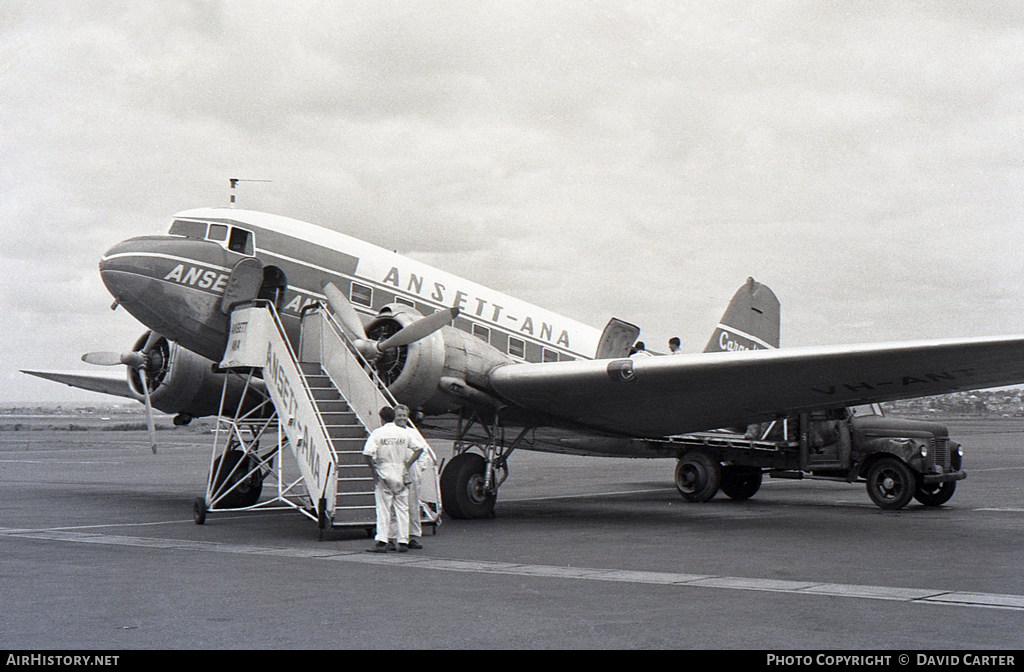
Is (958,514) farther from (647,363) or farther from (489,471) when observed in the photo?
(489,471)

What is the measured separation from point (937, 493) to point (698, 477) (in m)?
4.79

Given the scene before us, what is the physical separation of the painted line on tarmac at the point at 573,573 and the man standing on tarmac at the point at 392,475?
34 centimetres

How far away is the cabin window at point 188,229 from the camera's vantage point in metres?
15.8

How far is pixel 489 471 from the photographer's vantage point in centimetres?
1661

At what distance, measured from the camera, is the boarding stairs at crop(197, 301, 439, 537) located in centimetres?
1323

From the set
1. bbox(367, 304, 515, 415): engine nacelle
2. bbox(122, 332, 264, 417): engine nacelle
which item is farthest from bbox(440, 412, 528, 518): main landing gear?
bbox(122, 332, 264, 417): engine nacelle

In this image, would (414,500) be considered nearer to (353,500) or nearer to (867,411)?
(353,500)

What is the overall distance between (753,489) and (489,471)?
7925 mm

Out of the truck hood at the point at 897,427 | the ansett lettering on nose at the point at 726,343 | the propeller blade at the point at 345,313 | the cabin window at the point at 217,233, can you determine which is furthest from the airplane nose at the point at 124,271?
the truck hood at the point at 897,427

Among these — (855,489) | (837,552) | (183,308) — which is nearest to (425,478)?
(183,308)

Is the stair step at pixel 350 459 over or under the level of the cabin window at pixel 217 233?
under

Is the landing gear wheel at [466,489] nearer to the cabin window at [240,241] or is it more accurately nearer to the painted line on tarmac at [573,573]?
the painted line on tarmac at [573,573]

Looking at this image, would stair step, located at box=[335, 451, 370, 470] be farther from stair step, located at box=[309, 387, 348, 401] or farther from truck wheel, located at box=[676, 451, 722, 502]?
truck wheel, located at box=[676, 451, 722, 502]

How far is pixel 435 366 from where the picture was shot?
1545 cm
